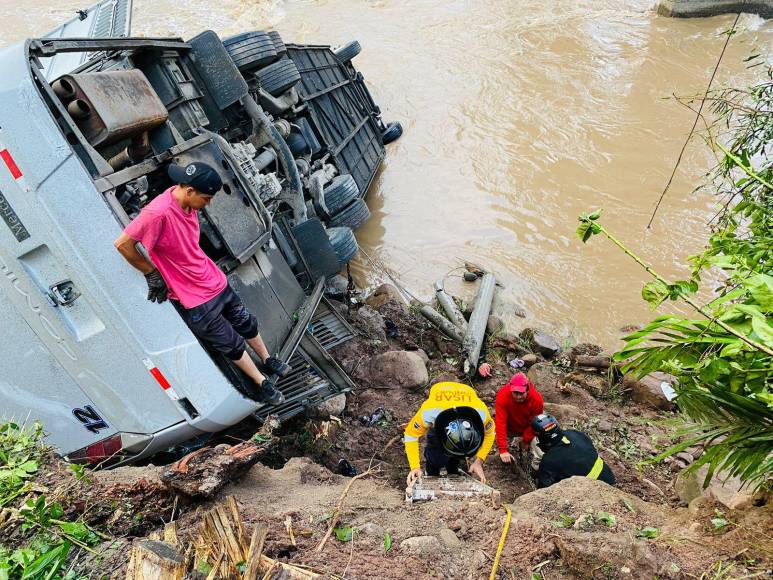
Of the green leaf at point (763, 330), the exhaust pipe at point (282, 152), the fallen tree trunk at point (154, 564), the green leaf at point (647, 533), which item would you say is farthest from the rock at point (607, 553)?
the exhaust pipe at point (282, 152)

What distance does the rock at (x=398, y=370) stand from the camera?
5137 millimetres

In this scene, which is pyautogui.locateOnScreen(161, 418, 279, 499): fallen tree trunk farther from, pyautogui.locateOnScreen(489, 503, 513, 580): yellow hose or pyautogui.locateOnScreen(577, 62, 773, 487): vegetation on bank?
pyautogui.locateOnScreen(577, 62, 773, 487): vegetation on bank

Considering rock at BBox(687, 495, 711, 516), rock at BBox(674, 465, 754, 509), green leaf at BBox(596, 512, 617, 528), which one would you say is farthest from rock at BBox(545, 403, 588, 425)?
green leaf at BBox(596, 512, 617, 528)

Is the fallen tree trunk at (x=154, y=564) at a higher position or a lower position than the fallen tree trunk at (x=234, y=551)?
higher

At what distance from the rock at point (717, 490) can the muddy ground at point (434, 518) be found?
0.07 m

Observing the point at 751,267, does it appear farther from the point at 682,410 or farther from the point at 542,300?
the point at 542,300

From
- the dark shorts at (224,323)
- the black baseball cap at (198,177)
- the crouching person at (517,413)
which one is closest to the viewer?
the black baseball cap at (198,177)

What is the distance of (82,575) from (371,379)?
3069mm

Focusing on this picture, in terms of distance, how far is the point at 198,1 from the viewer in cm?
1535

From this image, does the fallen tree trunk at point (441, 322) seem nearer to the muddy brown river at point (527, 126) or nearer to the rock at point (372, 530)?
the muddy brown river at point (527, 126)

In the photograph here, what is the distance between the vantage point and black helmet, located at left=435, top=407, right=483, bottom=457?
356 cm

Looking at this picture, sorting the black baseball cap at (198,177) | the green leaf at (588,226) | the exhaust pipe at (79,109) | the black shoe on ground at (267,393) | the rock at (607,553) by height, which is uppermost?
the exhaust pipe at (79,109)

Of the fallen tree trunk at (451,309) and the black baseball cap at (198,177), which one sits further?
the fallen tree trunk at (451,309)

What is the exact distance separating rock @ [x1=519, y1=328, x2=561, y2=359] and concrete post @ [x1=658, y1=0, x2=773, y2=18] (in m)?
11.8
